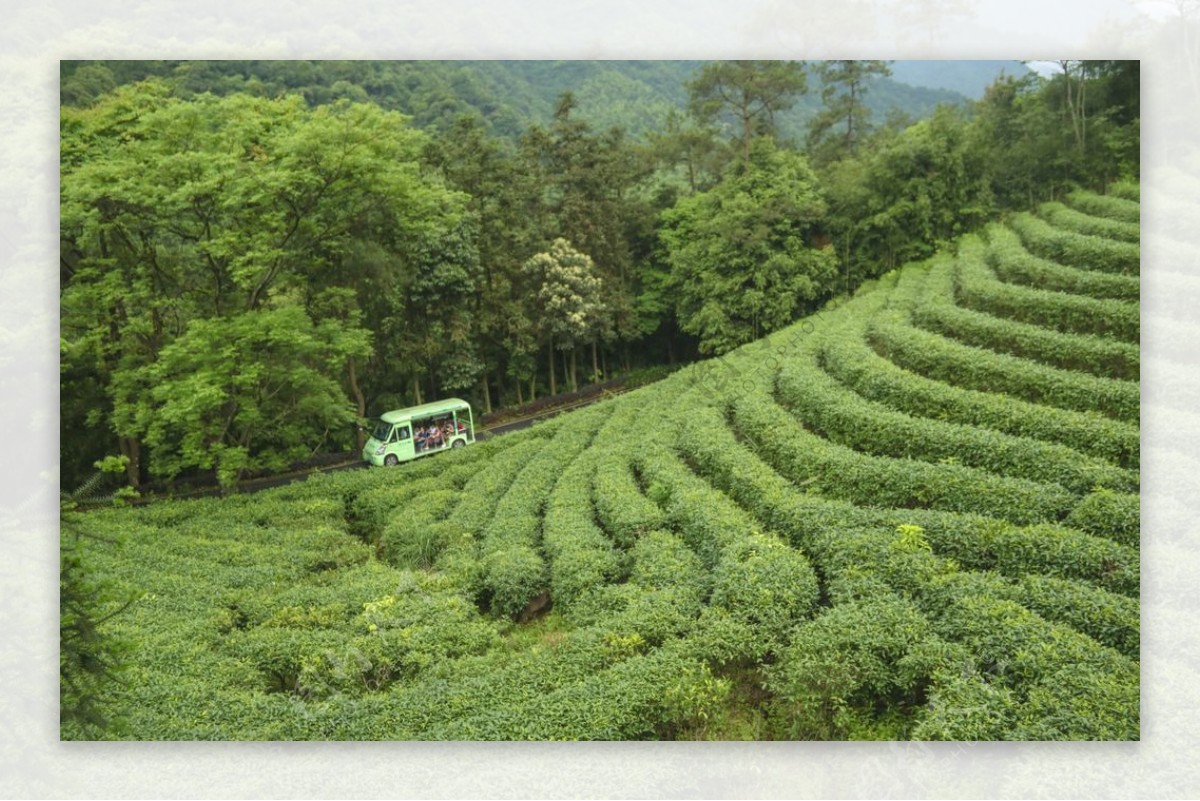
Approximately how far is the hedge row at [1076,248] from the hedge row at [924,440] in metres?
1.97

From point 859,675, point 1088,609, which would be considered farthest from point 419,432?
point 1088,609

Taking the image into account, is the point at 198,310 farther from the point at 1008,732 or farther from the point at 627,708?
the point at 1008,732

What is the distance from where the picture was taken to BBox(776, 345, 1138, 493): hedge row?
272 inches

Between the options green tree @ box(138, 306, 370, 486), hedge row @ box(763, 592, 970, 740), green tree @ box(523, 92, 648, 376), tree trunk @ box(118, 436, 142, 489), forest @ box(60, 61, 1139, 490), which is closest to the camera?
hedge row @ box(763, 592, 970, 740)

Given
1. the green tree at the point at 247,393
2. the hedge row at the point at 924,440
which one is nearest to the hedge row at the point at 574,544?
the hedge row at the point at 924,440

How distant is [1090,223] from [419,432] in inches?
276

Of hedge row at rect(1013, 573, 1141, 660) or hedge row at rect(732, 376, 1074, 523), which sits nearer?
hedge row at rect(1013, 573, 1141, 660)

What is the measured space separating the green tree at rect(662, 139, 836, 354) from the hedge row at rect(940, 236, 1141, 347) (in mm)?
1457

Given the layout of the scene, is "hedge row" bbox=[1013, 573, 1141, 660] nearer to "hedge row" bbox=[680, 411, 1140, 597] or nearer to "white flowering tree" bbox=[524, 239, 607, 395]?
"hedge row" bbox=[680, 411, 1140, 597]

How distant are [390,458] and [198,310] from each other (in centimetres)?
255

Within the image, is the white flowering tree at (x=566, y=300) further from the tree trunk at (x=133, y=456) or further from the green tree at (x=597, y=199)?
the tree trunk at (x=133, y=456)

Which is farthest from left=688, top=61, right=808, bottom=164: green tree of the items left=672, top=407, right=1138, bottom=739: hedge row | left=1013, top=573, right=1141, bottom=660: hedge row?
left=1013, top=573, right=1141, bottom=660: hedge row

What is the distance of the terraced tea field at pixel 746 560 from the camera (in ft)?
20.3

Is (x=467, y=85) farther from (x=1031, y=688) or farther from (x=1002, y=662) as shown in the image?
(x=1031, y=688)
